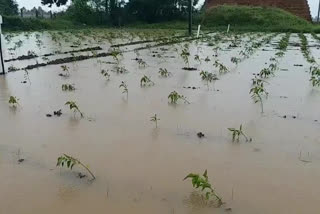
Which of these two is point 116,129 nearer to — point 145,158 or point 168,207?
point 145,158

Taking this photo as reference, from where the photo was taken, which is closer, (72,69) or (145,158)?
(145,158)

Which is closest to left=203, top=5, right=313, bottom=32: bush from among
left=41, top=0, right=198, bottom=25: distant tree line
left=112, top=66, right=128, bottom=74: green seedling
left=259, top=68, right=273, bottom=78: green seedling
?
left=41, top=0, right=198, bottom=25: distant tree line

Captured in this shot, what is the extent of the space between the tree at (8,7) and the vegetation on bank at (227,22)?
439 centimetres

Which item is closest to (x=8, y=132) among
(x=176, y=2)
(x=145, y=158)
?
(x=145, y=158)

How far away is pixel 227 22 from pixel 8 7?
18188mm

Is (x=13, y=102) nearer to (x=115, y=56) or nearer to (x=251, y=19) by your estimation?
(x=115, y=56)

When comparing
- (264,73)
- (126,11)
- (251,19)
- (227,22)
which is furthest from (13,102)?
(126,11)

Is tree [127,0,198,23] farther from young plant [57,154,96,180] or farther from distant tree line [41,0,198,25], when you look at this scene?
young plant [57,154,96,180]

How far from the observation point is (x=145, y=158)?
3135mm

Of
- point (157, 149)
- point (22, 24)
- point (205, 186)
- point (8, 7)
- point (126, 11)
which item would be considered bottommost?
point (157, 149)

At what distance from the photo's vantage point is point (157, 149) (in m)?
3.34

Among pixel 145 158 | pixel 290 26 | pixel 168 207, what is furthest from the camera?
pixel 290 26

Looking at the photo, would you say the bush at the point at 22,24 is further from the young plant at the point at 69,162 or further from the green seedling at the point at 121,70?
the young plant at the point at 69,162

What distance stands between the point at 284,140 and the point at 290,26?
81.1 feet
